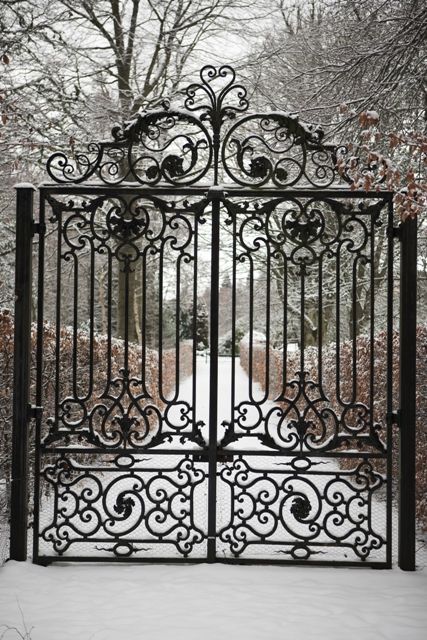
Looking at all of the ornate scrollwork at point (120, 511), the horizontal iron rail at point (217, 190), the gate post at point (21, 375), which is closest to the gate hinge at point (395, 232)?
the horizontal iron rail at point (217, 190)

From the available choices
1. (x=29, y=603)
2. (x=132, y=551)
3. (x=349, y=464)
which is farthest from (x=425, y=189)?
(x=349, y=464)

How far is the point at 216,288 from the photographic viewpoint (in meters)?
4.62

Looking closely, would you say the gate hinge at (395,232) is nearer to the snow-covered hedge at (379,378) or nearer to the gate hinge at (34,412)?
the snow-covered hedge at (379,378)

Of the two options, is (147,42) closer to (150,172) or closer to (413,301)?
(150,172)

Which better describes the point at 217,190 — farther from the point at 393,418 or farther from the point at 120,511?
the point at 120,511

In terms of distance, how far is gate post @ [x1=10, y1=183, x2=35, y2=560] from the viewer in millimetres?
4590

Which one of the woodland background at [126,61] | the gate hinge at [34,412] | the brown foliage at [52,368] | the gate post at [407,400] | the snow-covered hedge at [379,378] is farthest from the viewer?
the woodland background at [126,61]

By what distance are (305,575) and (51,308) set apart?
55.8ft

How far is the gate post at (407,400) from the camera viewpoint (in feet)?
14.8

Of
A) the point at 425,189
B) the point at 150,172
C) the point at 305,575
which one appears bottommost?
the point at 305,575

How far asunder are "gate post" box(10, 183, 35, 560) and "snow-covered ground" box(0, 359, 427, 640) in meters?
0.31

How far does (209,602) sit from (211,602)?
13 millimetres

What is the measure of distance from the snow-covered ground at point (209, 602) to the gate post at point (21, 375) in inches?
12.3

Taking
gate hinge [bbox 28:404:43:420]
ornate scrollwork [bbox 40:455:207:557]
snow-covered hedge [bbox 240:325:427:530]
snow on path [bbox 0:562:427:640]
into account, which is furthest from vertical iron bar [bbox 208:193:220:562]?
gate hinge [bbox 28:404:43:420]
